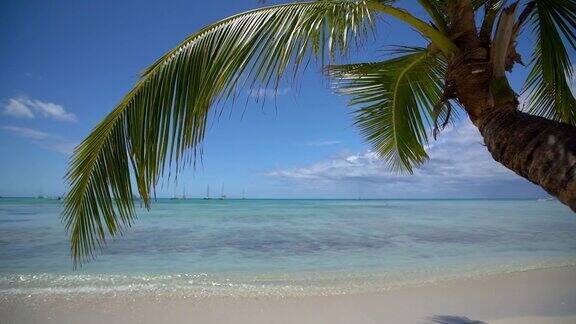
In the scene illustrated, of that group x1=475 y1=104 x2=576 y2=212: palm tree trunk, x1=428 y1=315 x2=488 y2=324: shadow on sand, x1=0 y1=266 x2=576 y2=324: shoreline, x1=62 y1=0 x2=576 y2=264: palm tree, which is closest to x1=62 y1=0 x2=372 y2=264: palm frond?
x1=62 y1=0 x2=576 y2=264: palm tree

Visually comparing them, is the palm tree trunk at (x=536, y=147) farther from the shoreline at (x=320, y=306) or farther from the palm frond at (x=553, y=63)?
the shoreline at (x=320, y=306)

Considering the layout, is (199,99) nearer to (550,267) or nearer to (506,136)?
(506,136)

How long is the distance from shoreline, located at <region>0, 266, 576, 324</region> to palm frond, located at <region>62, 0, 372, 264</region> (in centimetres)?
369

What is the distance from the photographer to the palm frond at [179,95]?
7.74ft

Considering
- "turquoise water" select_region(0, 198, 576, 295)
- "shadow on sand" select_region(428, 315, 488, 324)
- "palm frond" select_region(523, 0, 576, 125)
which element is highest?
"palm frond" select_region(523, 0, 576, 125)

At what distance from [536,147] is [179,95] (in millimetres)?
2026

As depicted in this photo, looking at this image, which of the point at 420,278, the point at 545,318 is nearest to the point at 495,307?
the point at 545,318

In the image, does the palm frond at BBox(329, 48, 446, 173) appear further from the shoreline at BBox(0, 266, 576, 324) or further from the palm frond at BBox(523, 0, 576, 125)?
the shoreline at BBox(0, 266, 576, 324)

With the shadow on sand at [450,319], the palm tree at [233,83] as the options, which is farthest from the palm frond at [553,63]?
the shadow on sand at [450,319]

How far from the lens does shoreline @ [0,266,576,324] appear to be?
5.59m

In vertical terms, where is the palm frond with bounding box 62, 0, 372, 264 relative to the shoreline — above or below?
above

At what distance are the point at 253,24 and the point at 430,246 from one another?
42.9ft

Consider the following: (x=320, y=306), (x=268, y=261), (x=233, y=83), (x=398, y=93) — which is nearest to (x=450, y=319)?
(x=320, y=306)

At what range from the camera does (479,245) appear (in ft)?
45.8
